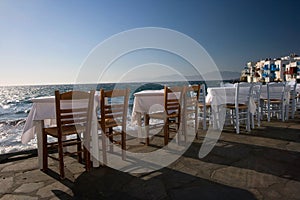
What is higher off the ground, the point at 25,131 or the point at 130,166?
the point at 25,131

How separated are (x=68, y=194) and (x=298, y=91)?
265 inches

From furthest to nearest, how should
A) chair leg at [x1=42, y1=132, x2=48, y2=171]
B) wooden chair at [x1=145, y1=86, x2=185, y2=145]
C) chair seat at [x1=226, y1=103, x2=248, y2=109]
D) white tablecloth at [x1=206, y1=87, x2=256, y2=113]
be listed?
white tablecloth at [x1=206, y1=87, x2=256, y2=113]
chair seat at [x1=226, y1=103, x2=248, y2=109]
wooden chair at [x1=145, y1=86, x2=185, y2=145]
chair leg at [x1=42, y1=132, x2=48, y2=171]

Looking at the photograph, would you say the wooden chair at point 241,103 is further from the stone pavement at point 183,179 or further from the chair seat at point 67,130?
the chair seat at point 67,130

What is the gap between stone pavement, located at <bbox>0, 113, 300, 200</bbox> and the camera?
1.86 meters

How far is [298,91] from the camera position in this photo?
6281mm

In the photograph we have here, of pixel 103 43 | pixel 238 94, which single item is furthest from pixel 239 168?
pixel 103 43

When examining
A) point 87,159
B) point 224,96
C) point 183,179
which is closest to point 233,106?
point 224,96

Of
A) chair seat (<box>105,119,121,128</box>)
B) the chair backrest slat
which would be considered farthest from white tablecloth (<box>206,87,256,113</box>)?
the chair backrest slat

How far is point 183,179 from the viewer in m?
2.16

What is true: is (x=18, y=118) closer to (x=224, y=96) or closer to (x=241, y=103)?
(x=224, y=96)

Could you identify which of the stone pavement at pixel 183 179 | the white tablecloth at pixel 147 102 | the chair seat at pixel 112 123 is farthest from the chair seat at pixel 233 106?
the chair seat at pixel 112 123

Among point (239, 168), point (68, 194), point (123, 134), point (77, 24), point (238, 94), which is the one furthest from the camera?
point (77, 24)

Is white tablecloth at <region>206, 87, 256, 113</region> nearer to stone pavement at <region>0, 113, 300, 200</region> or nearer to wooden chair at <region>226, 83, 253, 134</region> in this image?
wooden chair at <region>226, 83, 253, 134</region>

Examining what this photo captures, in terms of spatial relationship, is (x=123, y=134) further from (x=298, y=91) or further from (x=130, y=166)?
(x=298, y=91)
